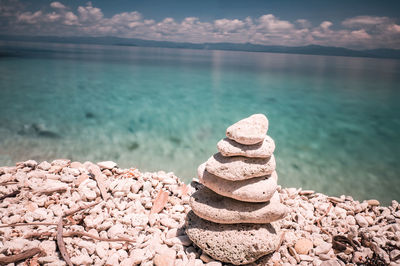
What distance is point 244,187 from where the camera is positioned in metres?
3.46

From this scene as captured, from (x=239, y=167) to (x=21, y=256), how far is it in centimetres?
312

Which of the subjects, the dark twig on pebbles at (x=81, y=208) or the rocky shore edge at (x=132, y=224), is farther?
the dark twig on pebbles at (x=81, y=208)

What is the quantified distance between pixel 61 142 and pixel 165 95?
28.3 feet

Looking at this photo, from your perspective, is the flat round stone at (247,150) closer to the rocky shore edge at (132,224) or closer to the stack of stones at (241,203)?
the stack of stones at (241,203)

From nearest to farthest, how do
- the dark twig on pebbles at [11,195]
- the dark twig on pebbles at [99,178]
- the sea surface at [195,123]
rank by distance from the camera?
the dark twig on pebbles at [11,195]
the dark twig on pebbles at [99,178]
the sea surface at [195,123]

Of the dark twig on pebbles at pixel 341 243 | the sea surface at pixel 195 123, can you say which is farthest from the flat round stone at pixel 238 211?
the sea surface at pixel 195 123

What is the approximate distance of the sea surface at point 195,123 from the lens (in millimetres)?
7863

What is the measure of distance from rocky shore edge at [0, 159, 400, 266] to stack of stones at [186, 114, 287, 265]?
313 mm

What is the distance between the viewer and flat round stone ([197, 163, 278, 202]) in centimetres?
343

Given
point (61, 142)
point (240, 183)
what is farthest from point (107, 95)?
point (240, 183)

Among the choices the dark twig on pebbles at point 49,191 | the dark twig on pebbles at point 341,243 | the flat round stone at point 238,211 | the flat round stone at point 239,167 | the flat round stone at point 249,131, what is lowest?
the dark twig on pebbles at point 341,243

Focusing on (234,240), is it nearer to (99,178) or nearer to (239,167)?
(239,167)

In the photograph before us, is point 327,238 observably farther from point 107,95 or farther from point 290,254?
point 107,95

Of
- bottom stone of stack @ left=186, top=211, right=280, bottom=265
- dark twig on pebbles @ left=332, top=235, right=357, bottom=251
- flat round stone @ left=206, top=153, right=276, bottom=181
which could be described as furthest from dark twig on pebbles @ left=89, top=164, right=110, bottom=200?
dark twig on pebbles @ left=332, top=235, right=357, bottom=251
